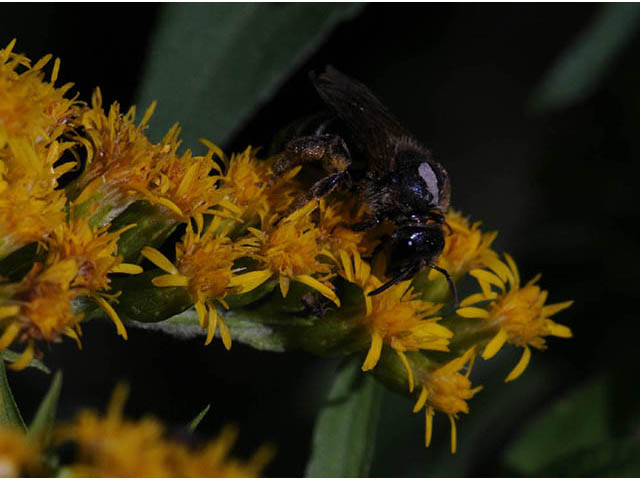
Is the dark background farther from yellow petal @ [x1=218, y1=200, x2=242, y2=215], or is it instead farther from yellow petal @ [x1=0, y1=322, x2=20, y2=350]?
yellow petal @ [x1=0, y1=322, x2=20, y2=350]

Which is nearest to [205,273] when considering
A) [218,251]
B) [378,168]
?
[218,251]

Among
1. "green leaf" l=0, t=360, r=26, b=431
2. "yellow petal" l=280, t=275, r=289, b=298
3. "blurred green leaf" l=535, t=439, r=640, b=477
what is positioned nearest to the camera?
"green leaf" l=0, t=360, r=26, b=431

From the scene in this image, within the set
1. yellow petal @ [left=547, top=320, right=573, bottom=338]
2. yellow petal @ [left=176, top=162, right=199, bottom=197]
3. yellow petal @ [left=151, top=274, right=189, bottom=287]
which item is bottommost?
yellow petal @ [left=151, top=274, right=189, bottom=287]

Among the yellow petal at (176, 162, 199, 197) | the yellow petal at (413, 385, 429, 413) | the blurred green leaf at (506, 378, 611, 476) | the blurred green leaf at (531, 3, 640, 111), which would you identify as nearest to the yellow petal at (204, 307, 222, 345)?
the yellow petal at (176, 162, 199, 197)

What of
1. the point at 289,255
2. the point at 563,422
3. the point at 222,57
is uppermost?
the point at 222,57

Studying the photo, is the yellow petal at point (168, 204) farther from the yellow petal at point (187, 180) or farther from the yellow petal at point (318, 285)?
the yellow petal at point (318, 285)

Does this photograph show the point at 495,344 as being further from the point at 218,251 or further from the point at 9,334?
the point at 9,334
